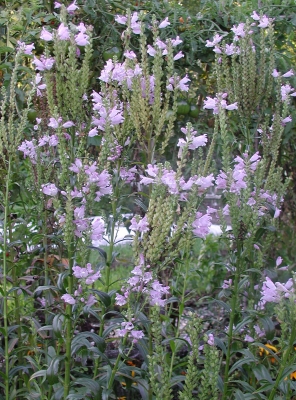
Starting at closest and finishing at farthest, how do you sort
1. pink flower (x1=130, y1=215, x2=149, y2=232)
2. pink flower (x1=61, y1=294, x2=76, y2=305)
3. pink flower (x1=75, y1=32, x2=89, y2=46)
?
pink flower (x1=130, y1=215, x2=149, y2=232), pink flower (x1=61, y1=294, x2=76, y2=305), pink flower (x1=75, y1=32, x2=89, y2=46)

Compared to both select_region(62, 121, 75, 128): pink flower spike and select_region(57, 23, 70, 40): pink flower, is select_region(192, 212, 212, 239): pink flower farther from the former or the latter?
select_region(57, 23, 70, 40): pink flower

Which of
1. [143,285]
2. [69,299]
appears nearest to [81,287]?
[69,299]

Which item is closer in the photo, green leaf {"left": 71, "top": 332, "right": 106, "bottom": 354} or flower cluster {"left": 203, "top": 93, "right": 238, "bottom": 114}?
green leaf {"left": 71, "top": 332, "right": 106, "bottom": 354}

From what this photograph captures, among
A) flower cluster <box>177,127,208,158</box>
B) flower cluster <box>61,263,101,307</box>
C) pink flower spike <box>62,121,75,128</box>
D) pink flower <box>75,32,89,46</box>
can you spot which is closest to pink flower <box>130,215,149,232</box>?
flower cluster <box>177,127,208,158</box>

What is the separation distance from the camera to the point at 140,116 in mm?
2066

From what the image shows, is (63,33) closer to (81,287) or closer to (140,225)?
(140,225)

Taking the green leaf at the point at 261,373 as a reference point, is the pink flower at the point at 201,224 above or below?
above

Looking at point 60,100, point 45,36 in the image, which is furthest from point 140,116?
point 45,36

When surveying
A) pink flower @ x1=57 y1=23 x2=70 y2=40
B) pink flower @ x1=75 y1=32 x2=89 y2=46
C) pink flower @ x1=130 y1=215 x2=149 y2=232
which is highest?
pink flower @ x1=57 y1=23 x2=70 y2=40

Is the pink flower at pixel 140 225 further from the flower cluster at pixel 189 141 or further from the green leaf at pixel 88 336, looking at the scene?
the green leaf at pixel 88 336

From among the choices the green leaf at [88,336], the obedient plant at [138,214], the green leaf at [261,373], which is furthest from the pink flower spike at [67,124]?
the green leaf at [261,373]

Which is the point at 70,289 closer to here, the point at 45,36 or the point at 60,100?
the point at 60,100

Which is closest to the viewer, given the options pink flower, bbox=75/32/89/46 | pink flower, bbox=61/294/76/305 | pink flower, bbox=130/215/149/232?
pink flower, bbox=130/215/149/232

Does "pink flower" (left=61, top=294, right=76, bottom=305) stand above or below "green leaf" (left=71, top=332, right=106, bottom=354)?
above
